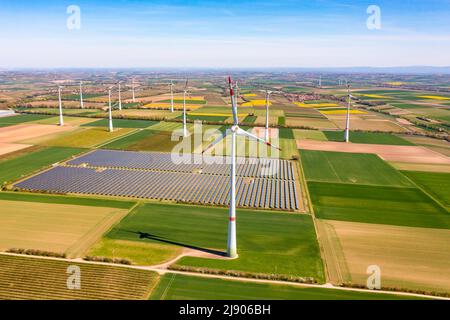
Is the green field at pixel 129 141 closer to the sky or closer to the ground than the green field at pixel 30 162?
closer to the sky

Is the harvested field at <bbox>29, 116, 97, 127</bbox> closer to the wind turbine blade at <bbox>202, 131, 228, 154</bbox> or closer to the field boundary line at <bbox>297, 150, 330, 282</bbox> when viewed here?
the wind turbine blade at <bbox>202, 131, 228, 154</bbox>

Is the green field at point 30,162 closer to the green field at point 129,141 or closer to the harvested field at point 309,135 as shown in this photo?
the green field at point 129,141

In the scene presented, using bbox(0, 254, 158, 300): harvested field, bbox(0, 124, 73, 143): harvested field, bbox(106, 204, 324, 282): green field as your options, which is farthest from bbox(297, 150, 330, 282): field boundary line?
bbox(0, 124, 73, 143): harvested field

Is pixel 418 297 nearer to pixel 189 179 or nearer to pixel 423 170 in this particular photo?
pixel 189 179

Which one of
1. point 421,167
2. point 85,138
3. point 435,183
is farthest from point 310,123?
point 85,138

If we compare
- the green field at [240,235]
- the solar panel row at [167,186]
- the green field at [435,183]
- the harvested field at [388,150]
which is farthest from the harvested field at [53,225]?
the harvested field at [388,150]

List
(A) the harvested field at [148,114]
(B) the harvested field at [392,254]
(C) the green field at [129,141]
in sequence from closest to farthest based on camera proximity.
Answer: (B) the harvested field at [392,254]
(C) the green field at [129,141]
(A) the harvested field at [148,114]

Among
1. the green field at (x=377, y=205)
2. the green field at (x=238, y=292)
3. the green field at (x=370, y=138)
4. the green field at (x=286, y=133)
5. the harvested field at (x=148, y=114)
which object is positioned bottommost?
the green field at (x=238, y=292)
